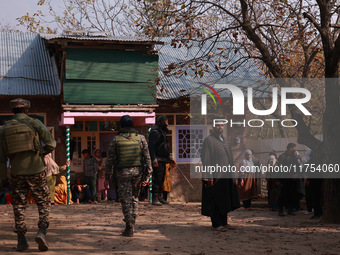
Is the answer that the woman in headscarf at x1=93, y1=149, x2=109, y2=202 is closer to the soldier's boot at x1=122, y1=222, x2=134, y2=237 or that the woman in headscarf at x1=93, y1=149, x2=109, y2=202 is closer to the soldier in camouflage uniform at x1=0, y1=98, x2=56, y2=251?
the soldier's boot at x1=122, y1=222, x2=134, y2=237

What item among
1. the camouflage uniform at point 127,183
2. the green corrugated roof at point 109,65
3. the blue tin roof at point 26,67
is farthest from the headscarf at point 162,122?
the blue tin roof at point 26,67

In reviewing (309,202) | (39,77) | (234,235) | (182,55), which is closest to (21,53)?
(39,77)

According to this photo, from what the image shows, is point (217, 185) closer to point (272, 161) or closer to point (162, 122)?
point (162, 122)

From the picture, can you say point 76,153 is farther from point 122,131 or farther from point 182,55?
point 122,131

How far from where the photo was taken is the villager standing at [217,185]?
939 centimetres

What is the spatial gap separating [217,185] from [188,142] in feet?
33.7

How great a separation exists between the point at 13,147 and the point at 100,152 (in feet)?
37.0

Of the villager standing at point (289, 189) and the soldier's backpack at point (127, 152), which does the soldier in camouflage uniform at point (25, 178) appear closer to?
the soldier's backpack at point (127, 152)

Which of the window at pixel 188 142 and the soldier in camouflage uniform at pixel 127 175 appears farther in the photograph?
the window at pixel 188 142

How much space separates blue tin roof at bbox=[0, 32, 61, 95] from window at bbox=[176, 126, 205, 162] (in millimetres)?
4540

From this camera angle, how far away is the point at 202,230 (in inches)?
381

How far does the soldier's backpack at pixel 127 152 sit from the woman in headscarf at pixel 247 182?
5.76 meters

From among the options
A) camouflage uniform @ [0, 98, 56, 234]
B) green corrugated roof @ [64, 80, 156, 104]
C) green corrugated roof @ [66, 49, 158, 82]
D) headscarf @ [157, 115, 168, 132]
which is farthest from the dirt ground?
green corrugated roof @ [66, 49, 158, 82]

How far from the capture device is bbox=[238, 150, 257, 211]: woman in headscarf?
45.9ft
